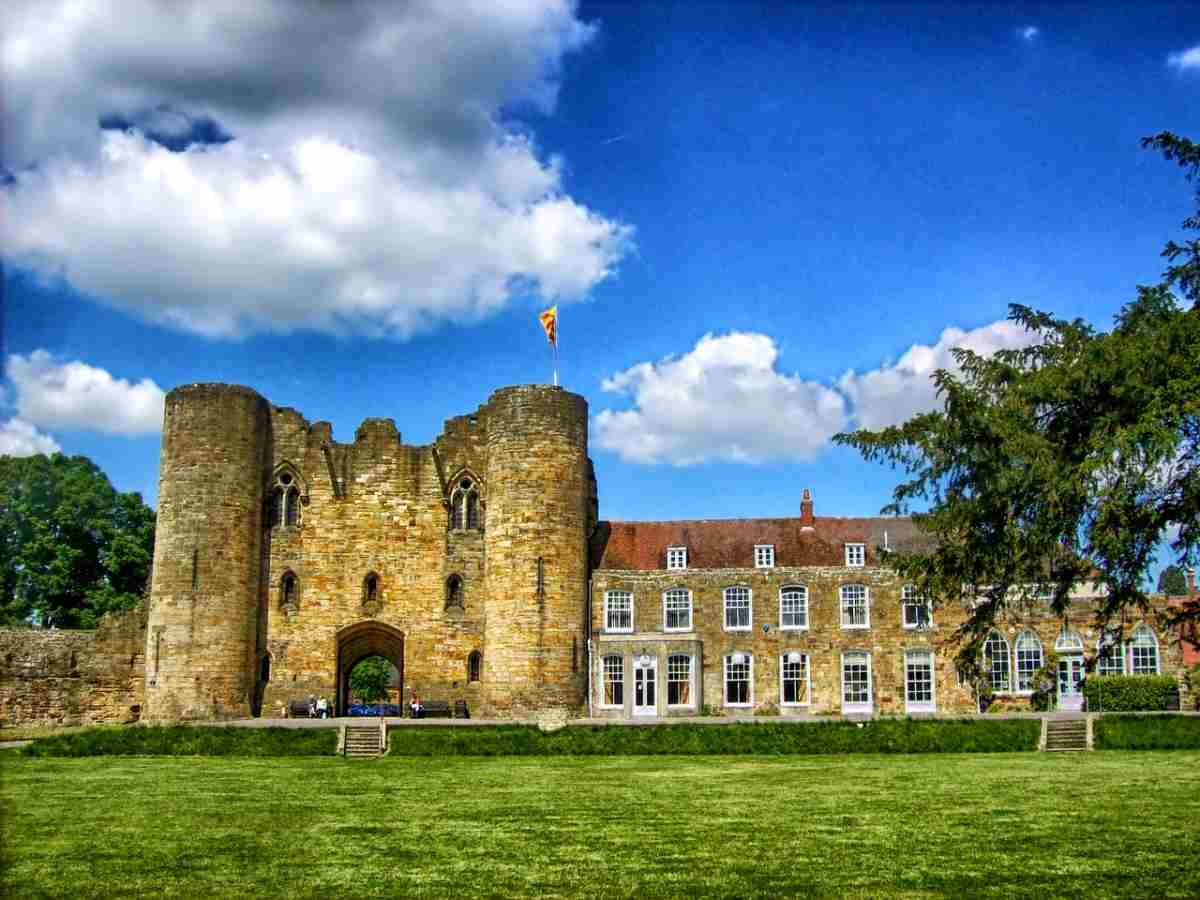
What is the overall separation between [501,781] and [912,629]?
20.7 meters

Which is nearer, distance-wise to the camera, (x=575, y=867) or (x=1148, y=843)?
(x=575, y=867)

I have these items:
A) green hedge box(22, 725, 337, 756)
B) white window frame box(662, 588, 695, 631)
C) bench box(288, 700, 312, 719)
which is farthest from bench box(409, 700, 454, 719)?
green hedge box(22, 725, 337, 756)

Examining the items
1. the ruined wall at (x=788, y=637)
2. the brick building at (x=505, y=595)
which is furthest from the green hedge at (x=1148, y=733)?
the ruined wall at (x=788, y=637)

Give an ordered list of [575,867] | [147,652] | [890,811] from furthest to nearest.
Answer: [147,652] < [890,811] < [575,867]

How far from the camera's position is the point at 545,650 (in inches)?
1487

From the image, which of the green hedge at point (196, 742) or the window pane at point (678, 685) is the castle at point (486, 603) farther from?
the green hedge at point (196, 742)

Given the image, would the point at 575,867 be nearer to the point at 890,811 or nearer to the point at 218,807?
the point at 890,811

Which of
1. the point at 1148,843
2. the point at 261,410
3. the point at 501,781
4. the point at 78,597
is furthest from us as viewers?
the point at 78,597

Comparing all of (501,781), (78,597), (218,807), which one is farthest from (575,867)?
(78,597)

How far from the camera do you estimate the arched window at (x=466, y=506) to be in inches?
1578

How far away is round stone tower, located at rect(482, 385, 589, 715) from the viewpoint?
124 feet

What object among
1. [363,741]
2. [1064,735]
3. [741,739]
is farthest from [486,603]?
[1064,735]

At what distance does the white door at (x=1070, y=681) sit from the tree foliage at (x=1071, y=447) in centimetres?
2395

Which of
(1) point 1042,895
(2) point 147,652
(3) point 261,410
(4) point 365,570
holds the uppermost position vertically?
(3) point 261,410
